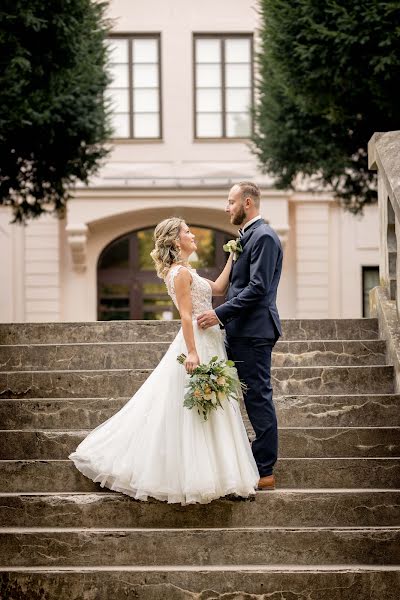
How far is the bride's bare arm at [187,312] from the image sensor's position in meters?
6.89

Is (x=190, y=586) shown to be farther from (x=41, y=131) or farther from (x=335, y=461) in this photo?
(x=41, y=131)

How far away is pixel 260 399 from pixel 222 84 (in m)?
18.6

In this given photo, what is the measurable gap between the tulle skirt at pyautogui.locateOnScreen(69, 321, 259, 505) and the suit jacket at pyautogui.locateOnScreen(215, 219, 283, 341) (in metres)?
0.19

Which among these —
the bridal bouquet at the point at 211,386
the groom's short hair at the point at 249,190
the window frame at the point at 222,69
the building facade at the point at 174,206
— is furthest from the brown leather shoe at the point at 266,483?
the window frame at the point at 222,69

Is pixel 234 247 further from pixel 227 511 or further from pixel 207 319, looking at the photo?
pixel 227 511

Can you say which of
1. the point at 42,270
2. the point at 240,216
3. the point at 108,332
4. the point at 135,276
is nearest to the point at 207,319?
the point at 240,216

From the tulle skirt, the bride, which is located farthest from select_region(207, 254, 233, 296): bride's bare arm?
the tulle skirt

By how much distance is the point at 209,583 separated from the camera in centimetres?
638

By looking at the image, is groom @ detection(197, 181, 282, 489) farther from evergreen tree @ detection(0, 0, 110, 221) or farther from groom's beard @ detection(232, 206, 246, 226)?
evergreen tree @ detection(0, 0, 110, 221)

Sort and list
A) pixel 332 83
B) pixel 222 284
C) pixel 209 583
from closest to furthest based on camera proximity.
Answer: pixel 209 583
pixel 222 284
pixel 332 83

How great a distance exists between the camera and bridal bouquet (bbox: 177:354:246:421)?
673cm

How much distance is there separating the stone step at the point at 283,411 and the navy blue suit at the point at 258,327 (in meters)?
1.00

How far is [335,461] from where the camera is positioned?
7.26 metres

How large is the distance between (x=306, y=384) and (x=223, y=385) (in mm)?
1807
